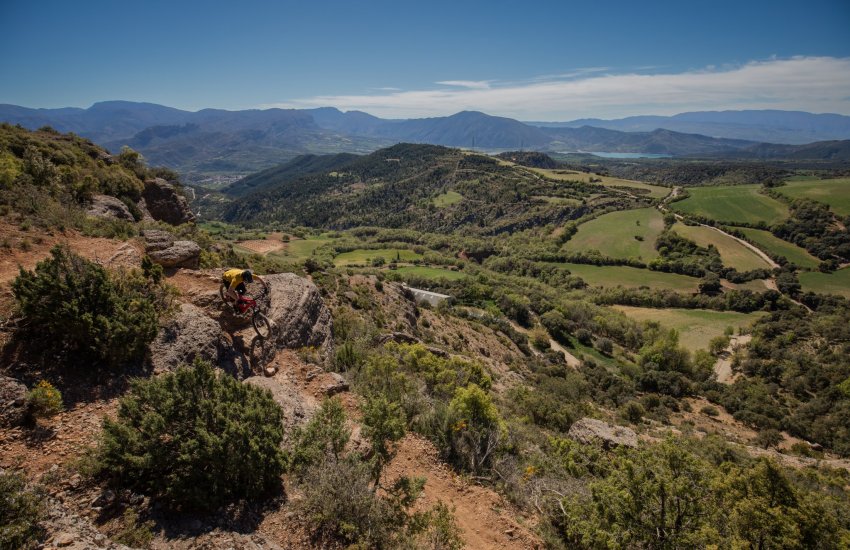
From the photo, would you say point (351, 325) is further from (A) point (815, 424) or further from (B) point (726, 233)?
(B) point (726, 233)

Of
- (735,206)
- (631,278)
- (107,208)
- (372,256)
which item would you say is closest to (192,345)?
(107,208)

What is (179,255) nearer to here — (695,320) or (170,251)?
(170,251)

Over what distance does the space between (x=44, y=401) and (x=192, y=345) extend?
3819 millimetres

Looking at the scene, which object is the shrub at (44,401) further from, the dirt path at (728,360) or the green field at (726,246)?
the green field at (726,246)

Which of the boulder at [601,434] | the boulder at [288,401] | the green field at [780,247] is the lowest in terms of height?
the green field at [780,247]

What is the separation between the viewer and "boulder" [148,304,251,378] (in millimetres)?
11078

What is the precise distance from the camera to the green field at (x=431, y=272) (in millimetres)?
96875

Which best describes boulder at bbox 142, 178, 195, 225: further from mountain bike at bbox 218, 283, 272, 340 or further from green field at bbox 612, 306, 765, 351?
green field at bbox 612, 306, 765, 351

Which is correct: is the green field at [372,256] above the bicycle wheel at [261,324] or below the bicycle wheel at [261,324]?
below

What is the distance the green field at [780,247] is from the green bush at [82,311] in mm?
144370

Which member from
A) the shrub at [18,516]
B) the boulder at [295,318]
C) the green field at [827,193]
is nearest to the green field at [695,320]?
the boulder at [295,318]

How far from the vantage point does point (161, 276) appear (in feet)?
47.0

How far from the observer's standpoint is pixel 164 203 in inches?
1373

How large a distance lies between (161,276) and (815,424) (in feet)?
219
